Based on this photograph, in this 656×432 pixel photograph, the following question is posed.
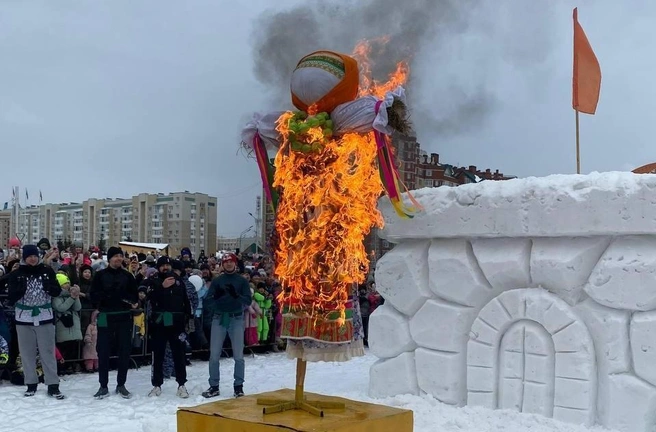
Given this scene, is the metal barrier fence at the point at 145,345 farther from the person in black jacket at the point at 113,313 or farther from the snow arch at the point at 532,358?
the snow arch at the point at 532,358

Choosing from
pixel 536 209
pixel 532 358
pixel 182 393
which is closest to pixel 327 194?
pixel 536 209

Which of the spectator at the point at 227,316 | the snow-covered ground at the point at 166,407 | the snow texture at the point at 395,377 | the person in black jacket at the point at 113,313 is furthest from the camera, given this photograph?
the spectator at the point at 227,316

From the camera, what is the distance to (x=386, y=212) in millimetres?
6777

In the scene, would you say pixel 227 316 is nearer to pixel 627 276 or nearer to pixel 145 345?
pixel 145 345

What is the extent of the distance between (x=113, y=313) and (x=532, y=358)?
14.1 ft

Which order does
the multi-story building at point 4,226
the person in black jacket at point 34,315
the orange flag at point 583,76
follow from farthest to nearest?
the multi-story building at point 4,226
the person in black jacket at point 34,315
the orange flag at point 583,76

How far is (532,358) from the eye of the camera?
19.0 feet

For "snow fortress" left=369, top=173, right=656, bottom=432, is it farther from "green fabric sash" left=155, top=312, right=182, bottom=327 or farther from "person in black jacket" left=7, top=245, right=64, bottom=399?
"person in black jacket" left=7, top=245, right=64, bottom=399

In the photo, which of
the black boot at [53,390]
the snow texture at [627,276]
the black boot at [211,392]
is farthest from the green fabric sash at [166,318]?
the snow texture at [627,276]

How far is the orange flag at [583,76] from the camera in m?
6.89

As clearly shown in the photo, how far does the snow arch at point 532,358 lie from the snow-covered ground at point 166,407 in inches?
5.3

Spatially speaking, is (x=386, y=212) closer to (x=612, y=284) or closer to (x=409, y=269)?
(x=409, y=269)

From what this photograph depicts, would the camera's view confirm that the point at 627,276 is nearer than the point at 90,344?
→ Yes

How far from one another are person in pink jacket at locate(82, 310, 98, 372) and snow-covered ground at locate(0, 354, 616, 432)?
0.28m
